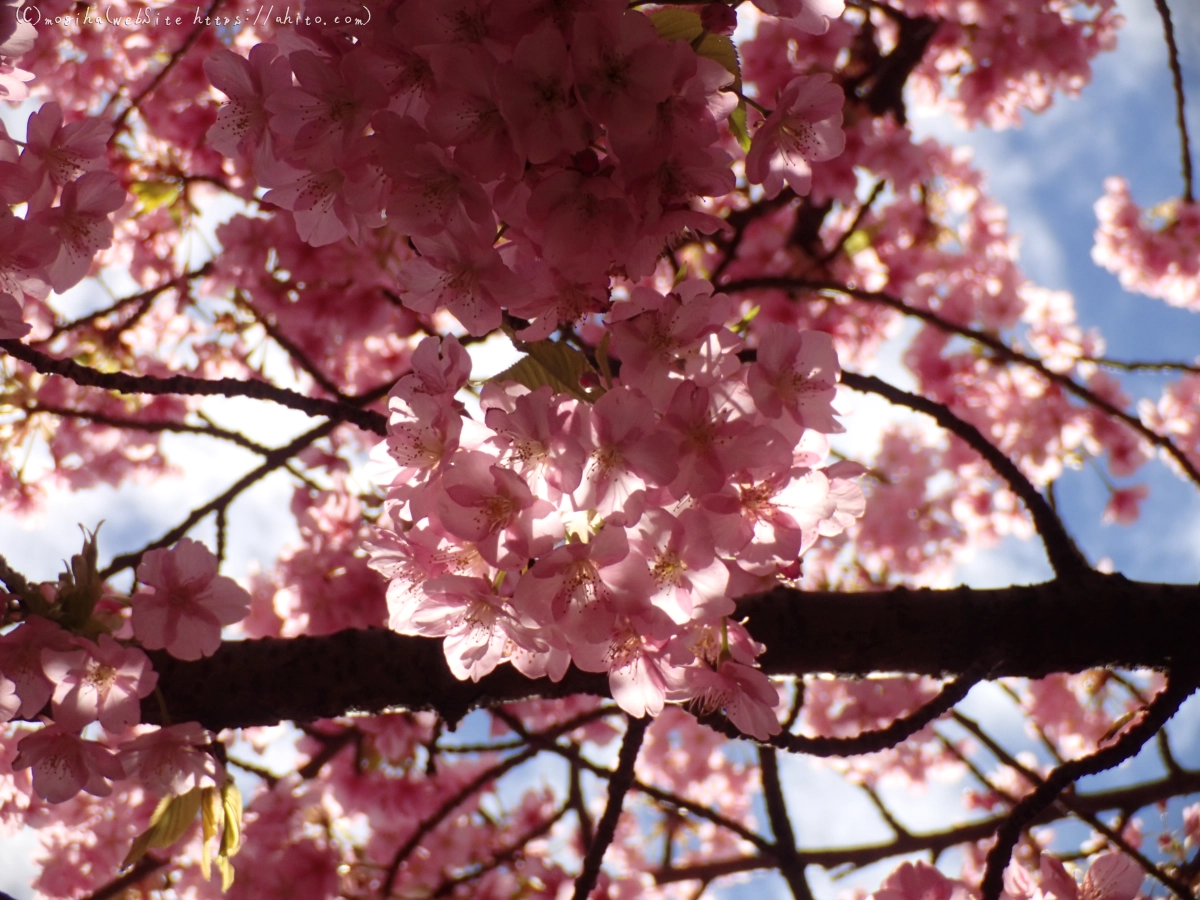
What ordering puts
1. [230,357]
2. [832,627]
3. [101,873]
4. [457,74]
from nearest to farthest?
[457,74] → [832,627] → [101,873] → [230,357]

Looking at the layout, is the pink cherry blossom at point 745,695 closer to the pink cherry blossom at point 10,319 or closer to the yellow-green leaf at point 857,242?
the pink cherry blossom at point 10,319

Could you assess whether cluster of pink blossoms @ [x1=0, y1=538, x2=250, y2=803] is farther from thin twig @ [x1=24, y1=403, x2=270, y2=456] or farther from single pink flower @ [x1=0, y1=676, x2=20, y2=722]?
thin twig @ [x1=24, y1=403, x2=270, y2=456]

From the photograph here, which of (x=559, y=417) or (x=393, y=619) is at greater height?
(x=559, y=417)

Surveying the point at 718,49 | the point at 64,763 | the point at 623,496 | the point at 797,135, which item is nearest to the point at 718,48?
the point at 718,49

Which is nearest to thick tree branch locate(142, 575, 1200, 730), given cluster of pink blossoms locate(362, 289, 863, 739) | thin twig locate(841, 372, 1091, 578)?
thin twig locate(841, 372, 1091, 578)

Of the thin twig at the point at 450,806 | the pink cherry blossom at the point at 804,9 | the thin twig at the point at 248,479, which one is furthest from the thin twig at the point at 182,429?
the pink cherry blossom at the point at 804,9

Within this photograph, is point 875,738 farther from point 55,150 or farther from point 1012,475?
point 55,150

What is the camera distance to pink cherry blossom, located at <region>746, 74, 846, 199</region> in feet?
4.19

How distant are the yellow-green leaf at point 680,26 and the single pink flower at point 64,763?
151cm

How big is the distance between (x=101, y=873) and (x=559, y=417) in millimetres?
3981

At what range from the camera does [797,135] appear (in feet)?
4.33

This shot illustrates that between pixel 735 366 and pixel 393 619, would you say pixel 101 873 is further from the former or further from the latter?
pixel 735 366

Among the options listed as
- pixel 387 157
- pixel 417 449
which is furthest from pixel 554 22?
pixel 417 449

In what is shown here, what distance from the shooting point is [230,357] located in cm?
420
